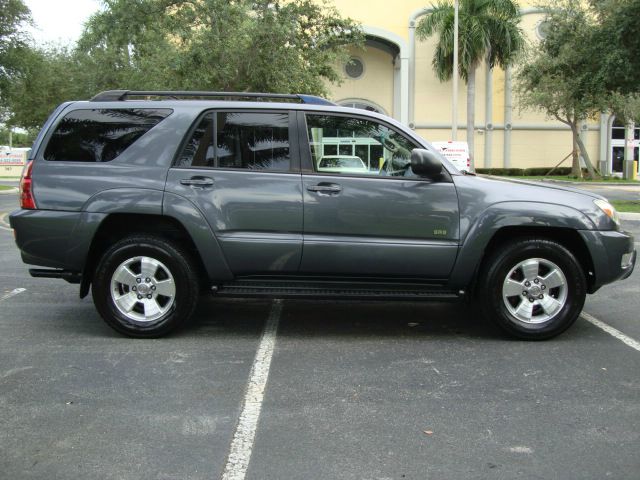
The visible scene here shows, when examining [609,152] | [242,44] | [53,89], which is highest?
[53,89]

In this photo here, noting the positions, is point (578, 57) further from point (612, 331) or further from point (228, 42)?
point (612, 331)

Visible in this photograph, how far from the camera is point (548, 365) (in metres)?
4.86

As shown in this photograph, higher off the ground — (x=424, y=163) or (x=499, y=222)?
(x=424, y=163)

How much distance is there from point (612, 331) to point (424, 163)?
93.3 inches

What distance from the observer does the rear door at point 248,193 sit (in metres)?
5.28

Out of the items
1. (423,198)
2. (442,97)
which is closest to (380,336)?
(423,198)

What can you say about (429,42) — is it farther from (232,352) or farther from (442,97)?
(232,352)

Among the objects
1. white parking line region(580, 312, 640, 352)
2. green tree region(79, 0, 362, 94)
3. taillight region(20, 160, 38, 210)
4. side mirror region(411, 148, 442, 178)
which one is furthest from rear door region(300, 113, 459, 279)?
green tree region(79, 0, 362, 94)

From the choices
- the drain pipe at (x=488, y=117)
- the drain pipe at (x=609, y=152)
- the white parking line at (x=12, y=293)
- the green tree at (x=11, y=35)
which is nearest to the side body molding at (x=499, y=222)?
the white parking line at (x=12, y=293)

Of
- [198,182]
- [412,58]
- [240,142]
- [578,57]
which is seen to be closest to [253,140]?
[240,142]

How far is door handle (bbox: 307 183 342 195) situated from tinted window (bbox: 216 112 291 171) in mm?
288

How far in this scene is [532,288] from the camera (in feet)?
17.8

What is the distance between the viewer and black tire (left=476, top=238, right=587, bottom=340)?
212 inches

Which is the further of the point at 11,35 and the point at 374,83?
the point at 374,83
